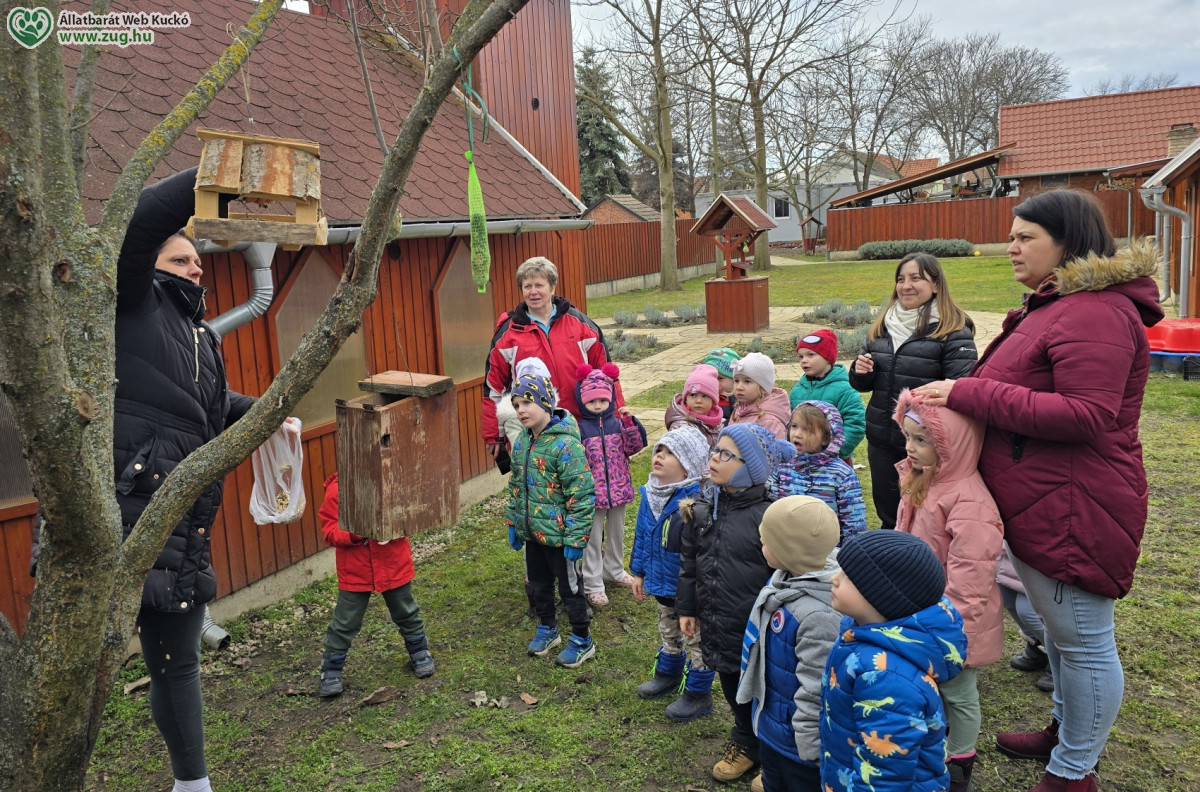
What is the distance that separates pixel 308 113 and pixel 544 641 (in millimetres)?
4248

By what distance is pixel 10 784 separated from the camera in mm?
2141

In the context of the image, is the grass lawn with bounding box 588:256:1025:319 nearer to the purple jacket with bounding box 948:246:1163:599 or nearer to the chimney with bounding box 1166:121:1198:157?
the chimney with bounding box 1166:121:1198:157

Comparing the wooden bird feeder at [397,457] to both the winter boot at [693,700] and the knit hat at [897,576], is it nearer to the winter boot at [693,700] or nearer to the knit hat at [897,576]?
the winter boot at [693,700]

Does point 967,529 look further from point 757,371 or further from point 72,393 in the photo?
point 72,393

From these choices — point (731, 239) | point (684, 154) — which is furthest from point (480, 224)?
point (684, 154)

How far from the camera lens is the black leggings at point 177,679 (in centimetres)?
299

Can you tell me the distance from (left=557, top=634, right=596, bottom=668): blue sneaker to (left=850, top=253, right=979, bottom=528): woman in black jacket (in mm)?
1691

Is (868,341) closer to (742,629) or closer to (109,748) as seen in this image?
(742,629)

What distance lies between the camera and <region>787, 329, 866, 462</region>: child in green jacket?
15.1 feet

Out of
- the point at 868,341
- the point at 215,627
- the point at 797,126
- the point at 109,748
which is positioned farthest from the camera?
the point at 797,126

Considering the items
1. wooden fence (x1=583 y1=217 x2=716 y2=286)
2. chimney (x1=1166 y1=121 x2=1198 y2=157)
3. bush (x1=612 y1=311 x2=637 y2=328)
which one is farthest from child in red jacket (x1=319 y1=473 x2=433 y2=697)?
chimney (x1=1166 y1=121 x2=1198 y2=157)

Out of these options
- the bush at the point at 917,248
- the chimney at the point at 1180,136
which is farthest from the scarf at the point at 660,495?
the bush at the point at 917,248

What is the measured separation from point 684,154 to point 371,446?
4666cm

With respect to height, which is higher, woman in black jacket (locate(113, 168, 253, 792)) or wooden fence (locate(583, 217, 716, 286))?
wooden fence (locate(583, 217, 716, 286))
